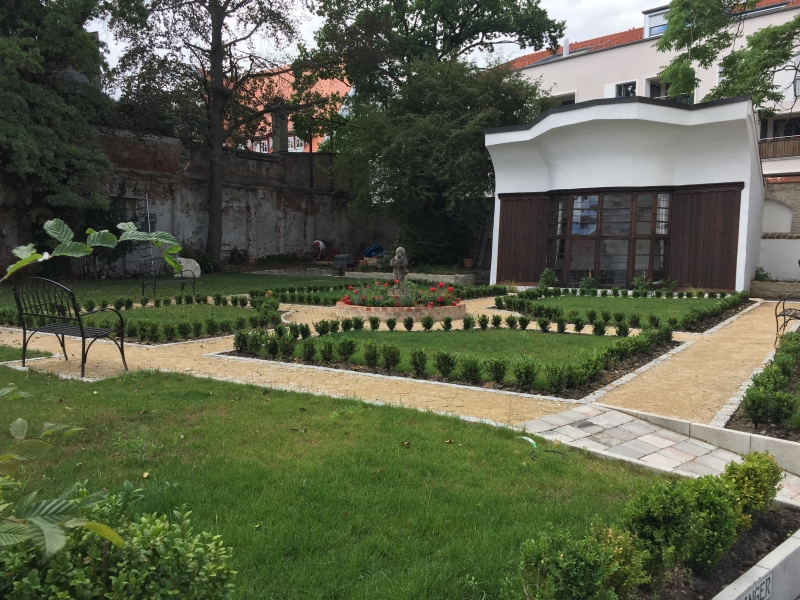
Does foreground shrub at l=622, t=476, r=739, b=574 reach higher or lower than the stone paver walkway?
higher

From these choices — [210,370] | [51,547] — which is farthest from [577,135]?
[51,547]

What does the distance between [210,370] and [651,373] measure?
5503mm

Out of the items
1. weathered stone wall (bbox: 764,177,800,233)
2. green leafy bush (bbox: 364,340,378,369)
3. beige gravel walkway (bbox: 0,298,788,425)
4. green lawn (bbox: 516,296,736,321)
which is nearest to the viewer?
beige gravel walkway (bbox: 0,298,788,425)

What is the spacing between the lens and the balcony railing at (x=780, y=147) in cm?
2747

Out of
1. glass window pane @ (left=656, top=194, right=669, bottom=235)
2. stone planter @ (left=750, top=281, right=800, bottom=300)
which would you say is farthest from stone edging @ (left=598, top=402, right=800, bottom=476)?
stone planter @ (left=750, top=281, right=800, bottom=300)

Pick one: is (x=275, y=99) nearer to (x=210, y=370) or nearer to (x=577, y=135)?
(x=577, y=135)

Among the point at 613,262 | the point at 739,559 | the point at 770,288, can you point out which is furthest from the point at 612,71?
the point at 739,559

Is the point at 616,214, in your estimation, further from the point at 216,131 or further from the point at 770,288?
the point at 216,131

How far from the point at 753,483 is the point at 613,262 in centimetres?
1700

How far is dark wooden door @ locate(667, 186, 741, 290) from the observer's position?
1800 centimetres

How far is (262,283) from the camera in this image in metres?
21.3

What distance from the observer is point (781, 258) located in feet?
73.3

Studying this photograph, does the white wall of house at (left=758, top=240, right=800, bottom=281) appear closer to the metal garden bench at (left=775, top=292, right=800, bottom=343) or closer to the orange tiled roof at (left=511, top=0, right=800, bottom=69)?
the metal garden bench at (left=775, top=292, right=800, bottom=343)

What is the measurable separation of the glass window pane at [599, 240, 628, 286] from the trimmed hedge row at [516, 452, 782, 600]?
1657 centimetres
